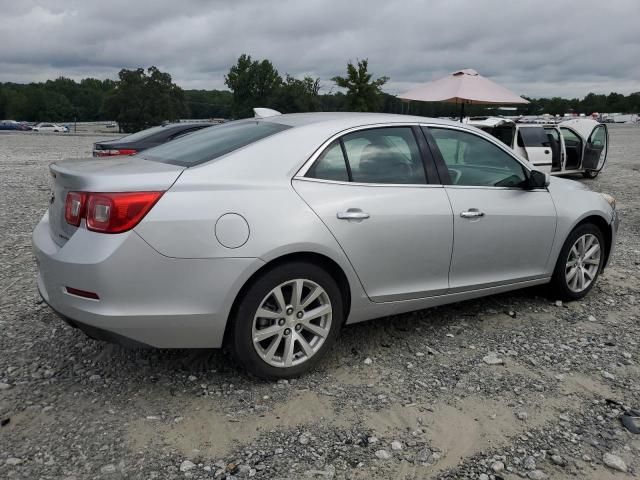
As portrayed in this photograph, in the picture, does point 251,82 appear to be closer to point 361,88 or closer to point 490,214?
point 361,88

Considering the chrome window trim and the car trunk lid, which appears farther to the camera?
the chrome window trim

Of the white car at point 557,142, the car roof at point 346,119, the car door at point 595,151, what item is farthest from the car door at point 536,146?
the car roof at point 346,119

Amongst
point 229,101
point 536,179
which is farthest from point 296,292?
point 229,101

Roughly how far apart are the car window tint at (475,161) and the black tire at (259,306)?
50.6 inches

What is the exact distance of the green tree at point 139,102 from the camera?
6756cm

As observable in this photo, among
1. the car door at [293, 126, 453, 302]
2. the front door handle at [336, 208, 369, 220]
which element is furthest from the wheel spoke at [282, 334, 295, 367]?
the front door handle at [336, 208, 369, 220]

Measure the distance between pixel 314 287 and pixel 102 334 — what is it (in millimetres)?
1151

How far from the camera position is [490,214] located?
402 cm

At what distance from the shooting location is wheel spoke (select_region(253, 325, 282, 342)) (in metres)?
3.15

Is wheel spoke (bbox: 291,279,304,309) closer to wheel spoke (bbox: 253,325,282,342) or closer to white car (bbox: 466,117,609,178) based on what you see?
wheel spoke (bbox: 253,325,282,342)

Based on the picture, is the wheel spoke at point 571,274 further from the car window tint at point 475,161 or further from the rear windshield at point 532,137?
the rear windshield at point 532,137

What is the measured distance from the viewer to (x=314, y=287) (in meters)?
3.26

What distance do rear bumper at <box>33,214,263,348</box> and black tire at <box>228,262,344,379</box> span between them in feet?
0.28

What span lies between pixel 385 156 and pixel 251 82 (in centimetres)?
9498
